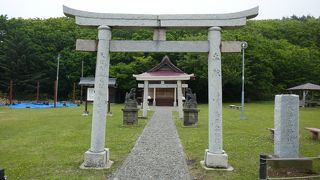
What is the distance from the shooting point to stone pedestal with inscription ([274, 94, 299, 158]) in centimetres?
805

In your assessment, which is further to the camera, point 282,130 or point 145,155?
point 145,155

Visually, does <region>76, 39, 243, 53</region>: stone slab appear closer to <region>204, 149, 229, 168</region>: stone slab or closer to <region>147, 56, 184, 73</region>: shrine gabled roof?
<region>204, 149, 229, 168</region>: stone slab

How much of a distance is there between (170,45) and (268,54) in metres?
40.0

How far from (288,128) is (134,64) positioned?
116 ft

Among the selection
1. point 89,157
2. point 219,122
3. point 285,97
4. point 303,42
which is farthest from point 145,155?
point 303,42

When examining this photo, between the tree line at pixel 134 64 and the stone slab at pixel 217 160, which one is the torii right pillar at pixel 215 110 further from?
the tree line at pixel 134 64

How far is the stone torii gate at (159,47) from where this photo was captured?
26.4 ft

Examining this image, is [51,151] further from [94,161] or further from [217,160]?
[217,160]

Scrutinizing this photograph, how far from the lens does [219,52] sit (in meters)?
8.20

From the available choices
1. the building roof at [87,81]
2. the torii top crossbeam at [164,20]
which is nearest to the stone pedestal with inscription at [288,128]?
the torii top crossbeam at [164,20]

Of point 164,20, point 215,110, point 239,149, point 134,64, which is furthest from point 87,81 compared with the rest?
point 215,110

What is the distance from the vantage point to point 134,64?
140 feet

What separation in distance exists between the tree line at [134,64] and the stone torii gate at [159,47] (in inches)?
1272

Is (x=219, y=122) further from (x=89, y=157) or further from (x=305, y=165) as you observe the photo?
(x=89, y=157)
